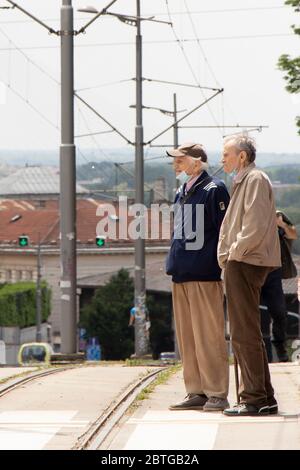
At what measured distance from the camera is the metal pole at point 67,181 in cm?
2462

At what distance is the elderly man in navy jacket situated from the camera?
1170 cm

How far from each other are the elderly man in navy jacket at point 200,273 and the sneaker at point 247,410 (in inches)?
15.8

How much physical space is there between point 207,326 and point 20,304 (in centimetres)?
10617

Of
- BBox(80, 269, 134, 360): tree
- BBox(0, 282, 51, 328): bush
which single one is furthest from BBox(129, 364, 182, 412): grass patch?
BBox(0, 282, 51, 328): bush

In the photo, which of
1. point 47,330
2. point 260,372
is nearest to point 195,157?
point 260,372

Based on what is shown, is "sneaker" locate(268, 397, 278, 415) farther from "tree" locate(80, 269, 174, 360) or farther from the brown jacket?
"tree" locate(80, 269, 174, 360)

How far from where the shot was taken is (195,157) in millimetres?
11883

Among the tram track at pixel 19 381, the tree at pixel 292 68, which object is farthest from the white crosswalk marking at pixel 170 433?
the tree at pixel 292 68

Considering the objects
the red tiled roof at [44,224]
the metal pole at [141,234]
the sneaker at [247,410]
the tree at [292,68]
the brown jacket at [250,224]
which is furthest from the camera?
the red tiled roof at [44,224]

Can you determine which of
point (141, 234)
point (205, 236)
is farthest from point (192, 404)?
point (141, 234)

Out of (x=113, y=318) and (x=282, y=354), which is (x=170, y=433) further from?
(x=113, y=318)

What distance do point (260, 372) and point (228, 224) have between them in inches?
40.4

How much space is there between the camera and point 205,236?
11.8 meters

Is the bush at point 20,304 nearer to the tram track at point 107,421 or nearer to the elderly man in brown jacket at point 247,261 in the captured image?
the tram track at point 107,421
